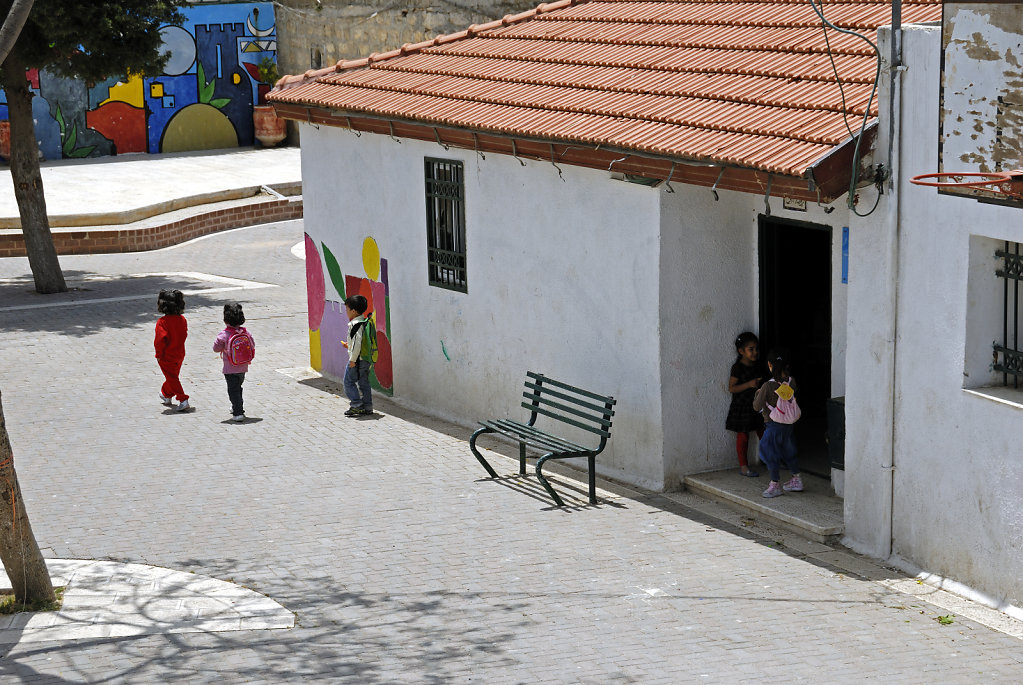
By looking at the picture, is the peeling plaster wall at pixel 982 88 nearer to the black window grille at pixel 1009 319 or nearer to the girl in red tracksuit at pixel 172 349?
the black window grille at pixel 1009 319

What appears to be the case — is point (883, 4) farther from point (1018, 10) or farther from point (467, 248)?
point (467, 248)

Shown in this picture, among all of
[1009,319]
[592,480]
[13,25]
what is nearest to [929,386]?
[1009,319]

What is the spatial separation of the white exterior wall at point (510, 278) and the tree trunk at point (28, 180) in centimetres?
616

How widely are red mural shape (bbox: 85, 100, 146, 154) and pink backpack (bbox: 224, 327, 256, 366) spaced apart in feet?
65.6


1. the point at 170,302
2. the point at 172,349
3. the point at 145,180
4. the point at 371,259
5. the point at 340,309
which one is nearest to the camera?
the point at 170,302

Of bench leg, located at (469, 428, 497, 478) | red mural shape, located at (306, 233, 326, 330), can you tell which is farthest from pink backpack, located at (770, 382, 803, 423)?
red mural shape, located at (306, 233, 326, 330)

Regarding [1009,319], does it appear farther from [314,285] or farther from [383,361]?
[314,285]

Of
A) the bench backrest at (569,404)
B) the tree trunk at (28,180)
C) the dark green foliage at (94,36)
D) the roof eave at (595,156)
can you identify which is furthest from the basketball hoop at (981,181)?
the tree trunk at (28,180)

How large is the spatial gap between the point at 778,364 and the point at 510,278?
303 centimetres

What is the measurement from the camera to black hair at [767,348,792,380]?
406 inches

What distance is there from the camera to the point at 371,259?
1448 centimetres

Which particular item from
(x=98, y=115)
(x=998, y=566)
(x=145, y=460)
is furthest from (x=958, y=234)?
(x=98, y=115)

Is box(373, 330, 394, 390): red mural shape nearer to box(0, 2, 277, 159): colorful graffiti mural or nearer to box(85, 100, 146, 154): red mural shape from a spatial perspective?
box(0, 2, 277, 159): colorful graffiti mural

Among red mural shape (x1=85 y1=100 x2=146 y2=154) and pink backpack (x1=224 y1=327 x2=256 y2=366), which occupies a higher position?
red mural shape (x1=85 y1=100 x2=146 y2=154)
